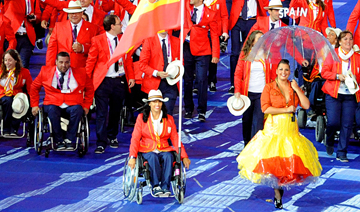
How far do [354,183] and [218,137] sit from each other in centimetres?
253

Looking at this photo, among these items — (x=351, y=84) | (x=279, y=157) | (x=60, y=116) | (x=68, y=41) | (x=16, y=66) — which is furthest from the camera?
(x=16, y=66)

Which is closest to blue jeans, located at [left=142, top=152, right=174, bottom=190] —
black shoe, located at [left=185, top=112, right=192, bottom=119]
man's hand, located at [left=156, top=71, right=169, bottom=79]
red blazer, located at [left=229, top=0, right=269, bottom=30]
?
man's hand, located at [left=156, top=71, right=169, bottom=79]

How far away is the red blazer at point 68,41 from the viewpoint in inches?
394

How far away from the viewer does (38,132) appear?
31.7ft

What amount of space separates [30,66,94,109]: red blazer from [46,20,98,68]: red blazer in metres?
0.49

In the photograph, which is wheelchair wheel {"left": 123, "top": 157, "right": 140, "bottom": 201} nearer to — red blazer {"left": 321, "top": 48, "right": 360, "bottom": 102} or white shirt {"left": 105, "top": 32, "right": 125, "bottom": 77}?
white shirt {"left": 105, "top": 32, "right": 125, "bottom": 77}

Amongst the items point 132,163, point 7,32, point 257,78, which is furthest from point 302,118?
point 7,32

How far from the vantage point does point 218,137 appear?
10312 millimetres

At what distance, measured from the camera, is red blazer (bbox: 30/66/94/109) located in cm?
938

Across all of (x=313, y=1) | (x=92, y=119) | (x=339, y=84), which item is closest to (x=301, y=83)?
(x=313, y=1)

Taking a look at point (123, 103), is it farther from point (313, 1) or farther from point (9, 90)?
point (313, 1)

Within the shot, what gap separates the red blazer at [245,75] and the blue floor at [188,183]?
0.94 meters

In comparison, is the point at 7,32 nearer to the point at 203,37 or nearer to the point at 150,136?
the point at 203,37

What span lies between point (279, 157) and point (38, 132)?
12.4 feet
